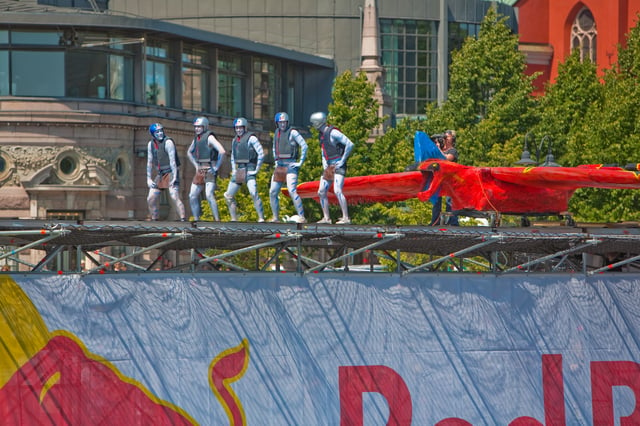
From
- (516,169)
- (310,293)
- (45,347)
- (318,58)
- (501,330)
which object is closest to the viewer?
→ (45,347)

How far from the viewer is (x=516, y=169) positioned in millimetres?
26938

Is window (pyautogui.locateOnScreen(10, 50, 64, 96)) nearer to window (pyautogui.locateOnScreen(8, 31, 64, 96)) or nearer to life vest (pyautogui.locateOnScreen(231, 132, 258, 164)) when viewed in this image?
window (pyautogui.locateOnScreen(8, 31, 64, 96))

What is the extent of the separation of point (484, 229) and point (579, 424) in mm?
4004

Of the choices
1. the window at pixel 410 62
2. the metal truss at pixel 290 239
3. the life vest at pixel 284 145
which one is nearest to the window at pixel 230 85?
the window at pixel 410 62

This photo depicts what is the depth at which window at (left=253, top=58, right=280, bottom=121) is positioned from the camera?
64.3 meters

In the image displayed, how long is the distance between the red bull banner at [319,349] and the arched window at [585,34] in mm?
54565

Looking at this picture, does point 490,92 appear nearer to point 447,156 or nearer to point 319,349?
point 447,156

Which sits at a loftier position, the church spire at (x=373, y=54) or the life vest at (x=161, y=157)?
the church spire at (x=373, y=54)

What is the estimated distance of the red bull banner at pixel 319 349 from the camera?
66.7 ft

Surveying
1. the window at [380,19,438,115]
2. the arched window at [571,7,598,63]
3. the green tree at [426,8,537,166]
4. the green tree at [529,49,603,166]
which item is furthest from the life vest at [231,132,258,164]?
the arched window at [571,7,598,63]

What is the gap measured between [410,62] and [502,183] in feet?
148

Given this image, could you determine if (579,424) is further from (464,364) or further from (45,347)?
(45,347)

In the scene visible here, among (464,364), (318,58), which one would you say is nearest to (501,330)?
(464,364)

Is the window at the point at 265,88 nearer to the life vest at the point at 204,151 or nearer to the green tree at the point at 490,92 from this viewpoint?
the green tree at the point at 490,92
